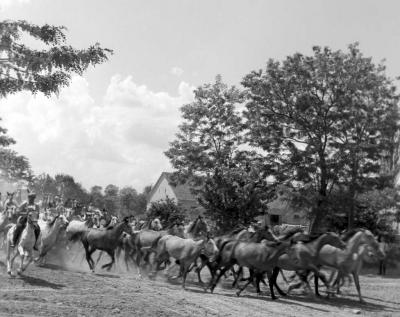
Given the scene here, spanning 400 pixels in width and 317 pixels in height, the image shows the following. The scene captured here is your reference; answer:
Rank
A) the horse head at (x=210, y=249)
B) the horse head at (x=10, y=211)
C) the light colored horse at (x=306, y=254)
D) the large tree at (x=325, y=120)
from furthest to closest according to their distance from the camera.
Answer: the large tree at (x=325, y=120) < the horse head at (x=10, y=211) < the horse head at (x=210, y=249) < the light colored horse at (x=306, y=254)

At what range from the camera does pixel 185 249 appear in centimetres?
1509

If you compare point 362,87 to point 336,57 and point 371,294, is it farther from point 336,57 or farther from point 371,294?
point 371,294

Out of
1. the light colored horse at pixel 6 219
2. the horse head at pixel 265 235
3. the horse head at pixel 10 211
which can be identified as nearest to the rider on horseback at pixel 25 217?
the horse head at pixel 10 211

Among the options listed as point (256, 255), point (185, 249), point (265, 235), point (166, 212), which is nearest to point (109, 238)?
point (185, 249)

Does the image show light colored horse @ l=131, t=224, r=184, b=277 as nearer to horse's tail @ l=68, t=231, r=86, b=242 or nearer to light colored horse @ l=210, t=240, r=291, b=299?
horse's tail @ l=68, t=231, r=86, b=242

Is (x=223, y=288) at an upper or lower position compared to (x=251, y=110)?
lower

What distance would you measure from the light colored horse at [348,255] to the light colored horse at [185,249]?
10.5 feet

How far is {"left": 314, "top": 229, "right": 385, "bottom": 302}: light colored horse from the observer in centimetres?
1447

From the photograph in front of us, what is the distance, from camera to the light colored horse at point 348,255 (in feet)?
47.5

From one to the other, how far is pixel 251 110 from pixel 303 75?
10.4ft

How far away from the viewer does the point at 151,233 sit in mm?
17875

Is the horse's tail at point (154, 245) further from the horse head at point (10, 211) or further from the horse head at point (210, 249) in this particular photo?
the horse head at point (10, 211)

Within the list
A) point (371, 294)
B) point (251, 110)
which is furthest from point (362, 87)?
point (371, 294)

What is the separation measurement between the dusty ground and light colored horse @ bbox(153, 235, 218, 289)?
76 centimetres
